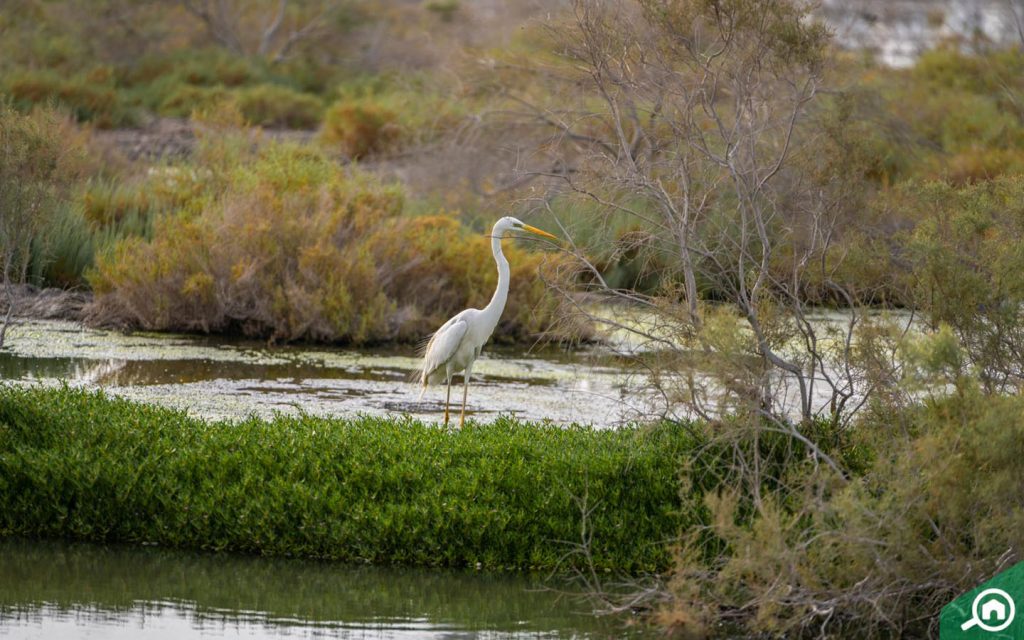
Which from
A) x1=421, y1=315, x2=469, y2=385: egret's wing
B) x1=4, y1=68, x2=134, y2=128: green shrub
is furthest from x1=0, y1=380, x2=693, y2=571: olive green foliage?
x1=4, y1=68, x2=134, y2=128: green shrub

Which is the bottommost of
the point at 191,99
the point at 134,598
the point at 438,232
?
the point at 134,598

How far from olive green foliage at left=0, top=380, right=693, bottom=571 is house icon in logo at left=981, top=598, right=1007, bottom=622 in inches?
62.6

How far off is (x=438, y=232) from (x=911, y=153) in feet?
25.4

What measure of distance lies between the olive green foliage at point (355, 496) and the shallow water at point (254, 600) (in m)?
0.13

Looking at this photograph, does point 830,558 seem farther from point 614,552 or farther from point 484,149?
point 484,149

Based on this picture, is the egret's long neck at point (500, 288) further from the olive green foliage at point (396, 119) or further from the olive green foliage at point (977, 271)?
the olive green foliage at point (396, 119)

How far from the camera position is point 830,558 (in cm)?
575

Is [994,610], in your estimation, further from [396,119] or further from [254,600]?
[396,119]

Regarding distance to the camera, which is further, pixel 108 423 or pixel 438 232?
pixel 438 232

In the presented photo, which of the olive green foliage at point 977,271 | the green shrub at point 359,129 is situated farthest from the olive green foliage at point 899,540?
the green shrub at point 359,129

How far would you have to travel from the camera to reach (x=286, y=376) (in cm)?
1195

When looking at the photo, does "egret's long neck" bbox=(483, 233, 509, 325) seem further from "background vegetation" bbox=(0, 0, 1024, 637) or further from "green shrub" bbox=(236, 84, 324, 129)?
"green shrub" bbox=(236, 84, 324, 129)

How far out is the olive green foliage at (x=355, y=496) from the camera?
23.6 ft

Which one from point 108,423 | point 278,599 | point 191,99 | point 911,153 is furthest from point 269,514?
point 191,99
